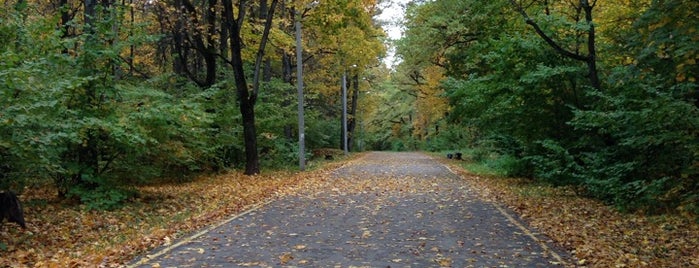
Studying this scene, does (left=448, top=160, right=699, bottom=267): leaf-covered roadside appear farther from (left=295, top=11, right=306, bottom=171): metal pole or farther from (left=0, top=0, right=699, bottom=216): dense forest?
(left=295, top=11, right=306, bottom=171): metal pole

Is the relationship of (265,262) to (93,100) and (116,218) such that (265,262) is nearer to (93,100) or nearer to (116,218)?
(116,218)

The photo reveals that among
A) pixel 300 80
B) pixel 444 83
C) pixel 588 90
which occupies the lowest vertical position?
pixel 588 90

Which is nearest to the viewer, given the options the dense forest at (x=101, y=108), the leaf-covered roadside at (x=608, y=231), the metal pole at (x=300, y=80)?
the leaf-covered roadside at (x=608, y=231)

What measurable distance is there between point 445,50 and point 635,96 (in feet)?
49.1

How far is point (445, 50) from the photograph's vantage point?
85.0 feet

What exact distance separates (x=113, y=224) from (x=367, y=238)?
4.85 meters

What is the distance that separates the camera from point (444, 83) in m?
19.2

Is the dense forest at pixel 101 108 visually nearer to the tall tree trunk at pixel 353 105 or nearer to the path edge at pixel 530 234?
the path edge at pixel 530 234

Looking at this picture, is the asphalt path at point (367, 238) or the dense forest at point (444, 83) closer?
the asphalt path at point (367, 238)

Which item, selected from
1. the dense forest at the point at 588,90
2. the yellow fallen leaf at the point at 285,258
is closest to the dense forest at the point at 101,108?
the yellow fallen leaf at the point at 285,258

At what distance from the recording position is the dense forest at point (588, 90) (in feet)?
29.6

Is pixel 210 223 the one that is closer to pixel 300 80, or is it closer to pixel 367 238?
pixel 367 238

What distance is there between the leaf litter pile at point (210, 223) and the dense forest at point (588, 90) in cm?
75

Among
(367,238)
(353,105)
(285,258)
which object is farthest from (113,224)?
(353,105)
